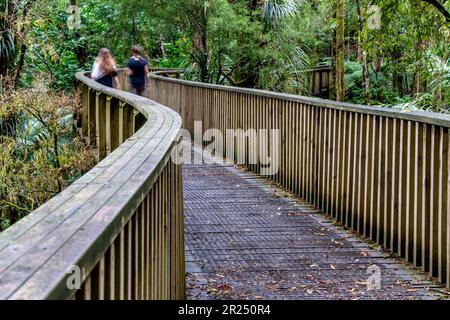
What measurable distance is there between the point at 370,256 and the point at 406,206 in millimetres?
554

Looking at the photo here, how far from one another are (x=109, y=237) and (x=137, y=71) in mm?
12646

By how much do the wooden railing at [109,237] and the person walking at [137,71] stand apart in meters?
10.0

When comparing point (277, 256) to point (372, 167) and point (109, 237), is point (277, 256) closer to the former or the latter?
point (372, 167)

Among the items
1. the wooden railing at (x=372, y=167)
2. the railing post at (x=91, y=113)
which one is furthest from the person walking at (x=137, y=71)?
the wooden railing at (x=372, y=167)

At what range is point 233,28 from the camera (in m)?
15.3

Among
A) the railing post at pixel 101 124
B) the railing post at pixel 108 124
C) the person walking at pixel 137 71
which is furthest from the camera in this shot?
the person walking at pixel 137 71

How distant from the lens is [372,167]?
6.38m

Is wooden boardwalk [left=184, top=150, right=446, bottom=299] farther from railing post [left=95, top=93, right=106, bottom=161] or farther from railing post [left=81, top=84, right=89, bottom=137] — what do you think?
railing post [left=81, top=84, right=89, bottom=137]

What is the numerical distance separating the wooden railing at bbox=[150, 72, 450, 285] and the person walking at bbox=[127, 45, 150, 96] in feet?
15.1

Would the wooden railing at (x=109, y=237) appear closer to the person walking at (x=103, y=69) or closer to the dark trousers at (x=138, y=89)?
the person walking at (x=103, y=69)

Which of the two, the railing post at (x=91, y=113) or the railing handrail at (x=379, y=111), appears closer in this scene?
the railing handrail at (x=379, y=111)

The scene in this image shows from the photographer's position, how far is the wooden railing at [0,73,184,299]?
5.01 ft

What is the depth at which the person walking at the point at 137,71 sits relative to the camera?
559 inches
